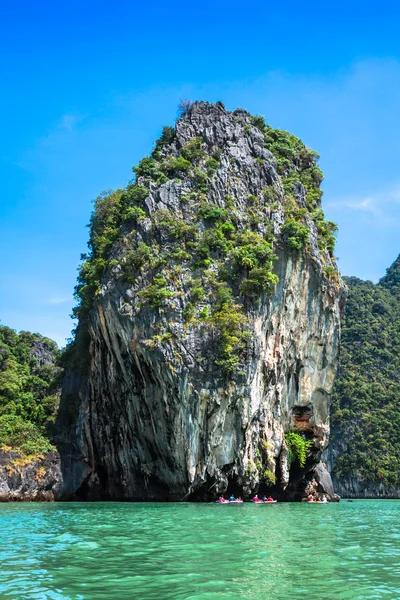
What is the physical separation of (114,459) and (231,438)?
25.8 ft

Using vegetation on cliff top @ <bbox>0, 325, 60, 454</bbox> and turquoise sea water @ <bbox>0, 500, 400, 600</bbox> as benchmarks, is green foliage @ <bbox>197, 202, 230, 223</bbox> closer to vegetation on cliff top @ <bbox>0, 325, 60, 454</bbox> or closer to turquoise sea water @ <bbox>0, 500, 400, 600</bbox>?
vegetation on cliff top @ <bbox>0, 325, 60, 454</bbox>

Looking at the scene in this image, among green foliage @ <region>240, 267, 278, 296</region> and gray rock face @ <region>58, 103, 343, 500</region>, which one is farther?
green foliage @ <region>240, 267, 278, 296</region>

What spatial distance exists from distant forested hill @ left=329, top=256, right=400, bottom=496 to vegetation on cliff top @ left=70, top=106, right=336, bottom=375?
38.2 m

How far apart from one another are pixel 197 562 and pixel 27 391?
38876mm

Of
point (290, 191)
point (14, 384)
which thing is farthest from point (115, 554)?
point (14, 384)

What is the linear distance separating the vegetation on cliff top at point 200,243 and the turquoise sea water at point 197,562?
16010 mm

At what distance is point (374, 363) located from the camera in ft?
263

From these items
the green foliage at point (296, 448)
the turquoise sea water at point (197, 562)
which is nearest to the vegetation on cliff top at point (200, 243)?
the green foliage at point (296, 448)

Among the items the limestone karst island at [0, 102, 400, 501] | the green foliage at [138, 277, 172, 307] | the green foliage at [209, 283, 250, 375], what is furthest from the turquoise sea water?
the green foliage at [138, 277, 172, 307]

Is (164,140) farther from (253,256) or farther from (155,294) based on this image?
(155,294)

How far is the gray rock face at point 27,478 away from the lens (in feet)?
112

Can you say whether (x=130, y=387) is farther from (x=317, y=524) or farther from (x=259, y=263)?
(x=317, y=524)

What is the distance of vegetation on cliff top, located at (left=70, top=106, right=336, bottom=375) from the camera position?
2991 centimetres

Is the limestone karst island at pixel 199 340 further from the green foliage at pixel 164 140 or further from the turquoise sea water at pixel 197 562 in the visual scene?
the turquoise sea water at pixel 197 562
